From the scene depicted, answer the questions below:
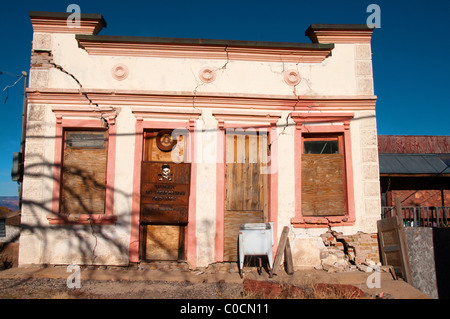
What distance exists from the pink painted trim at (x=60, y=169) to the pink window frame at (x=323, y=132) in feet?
13.9

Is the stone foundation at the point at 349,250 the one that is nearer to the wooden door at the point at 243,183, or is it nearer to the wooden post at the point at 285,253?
the wooden post at the point at 285,253

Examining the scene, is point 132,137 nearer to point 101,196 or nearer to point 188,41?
point 101,196

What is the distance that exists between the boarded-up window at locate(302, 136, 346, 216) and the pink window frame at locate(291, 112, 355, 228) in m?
0.12

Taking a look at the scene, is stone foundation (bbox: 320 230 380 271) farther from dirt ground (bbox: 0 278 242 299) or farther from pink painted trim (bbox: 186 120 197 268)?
pink painted trim (bbox: 186 120 197 268)

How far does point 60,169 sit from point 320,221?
6105 millimetres

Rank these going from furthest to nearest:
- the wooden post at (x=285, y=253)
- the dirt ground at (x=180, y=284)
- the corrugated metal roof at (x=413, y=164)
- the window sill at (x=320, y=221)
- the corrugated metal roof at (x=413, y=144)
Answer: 1. the corrugated metal roof at (x=413, y=144)
2. the corrugated metal roof at (x=413, y=164)
3. the window sill at (x=320, y=221)
4. the wooden post at (x=285, y=253)
5. the dirt ground at (x=180, y=284)

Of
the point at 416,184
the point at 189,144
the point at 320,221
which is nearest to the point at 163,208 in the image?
the point at 189,144

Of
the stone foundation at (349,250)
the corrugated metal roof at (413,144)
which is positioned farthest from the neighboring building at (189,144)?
the corrugated metal roof at (413,144)

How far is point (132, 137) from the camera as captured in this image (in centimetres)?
809

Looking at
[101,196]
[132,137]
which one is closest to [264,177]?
[132,137]

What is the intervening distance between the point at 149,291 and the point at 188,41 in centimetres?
564

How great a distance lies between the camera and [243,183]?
27.0ft

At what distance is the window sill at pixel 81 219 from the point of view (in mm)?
7734

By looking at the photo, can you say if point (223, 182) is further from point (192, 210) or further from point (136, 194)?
point (136, 194)
